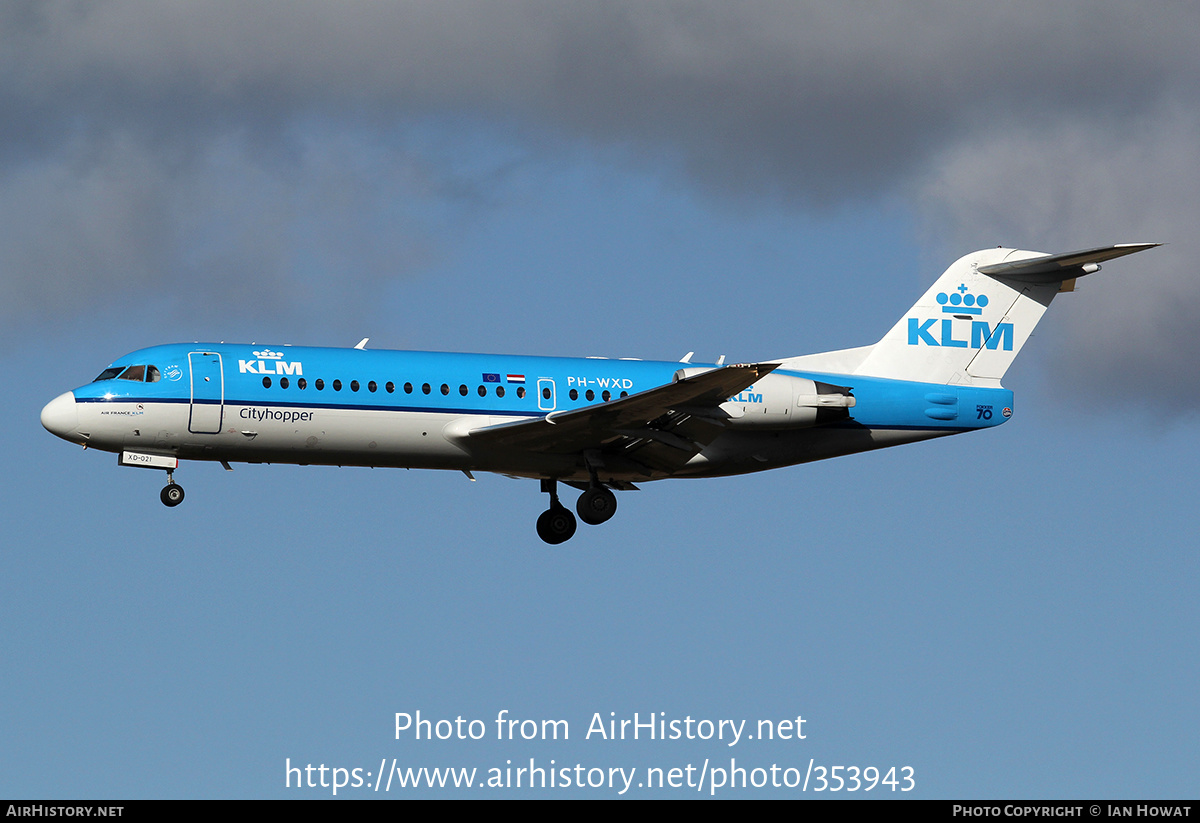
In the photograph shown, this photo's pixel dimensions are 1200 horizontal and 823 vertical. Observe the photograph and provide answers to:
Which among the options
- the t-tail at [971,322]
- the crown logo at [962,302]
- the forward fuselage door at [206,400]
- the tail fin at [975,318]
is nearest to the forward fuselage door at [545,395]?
the t-tail at [971,322]

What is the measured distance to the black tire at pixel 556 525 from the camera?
115 ft

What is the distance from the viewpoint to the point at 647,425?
3241 cm

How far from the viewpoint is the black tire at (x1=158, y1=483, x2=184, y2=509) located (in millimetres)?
31375

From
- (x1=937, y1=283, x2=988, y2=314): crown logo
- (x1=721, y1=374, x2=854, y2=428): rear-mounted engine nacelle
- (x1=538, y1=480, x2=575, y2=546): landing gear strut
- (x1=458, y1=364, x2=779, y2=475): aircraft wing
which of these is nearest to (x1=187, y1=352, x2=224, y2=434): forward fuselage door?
(x1=458, y1=364, x2=779, y2=475): aircraft wing

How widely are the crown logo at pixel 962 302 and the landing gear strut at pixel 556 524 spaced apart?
388 inches

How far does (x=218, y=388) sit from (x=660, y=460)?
9158 mm

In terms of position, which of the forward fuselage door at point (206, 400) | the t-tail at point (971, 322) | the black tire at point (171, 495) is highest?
the t-tail at point (971, 322)

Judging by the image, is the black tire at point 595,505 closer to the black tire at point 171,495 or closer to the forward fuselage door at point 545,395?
the forward fuselage door at point 545,395

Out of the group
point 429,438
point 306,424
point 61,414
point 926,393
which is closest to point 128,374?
point 61,414

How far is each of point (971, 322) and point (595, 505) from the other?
9854mm

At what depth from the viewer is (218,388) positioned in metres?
31.1
